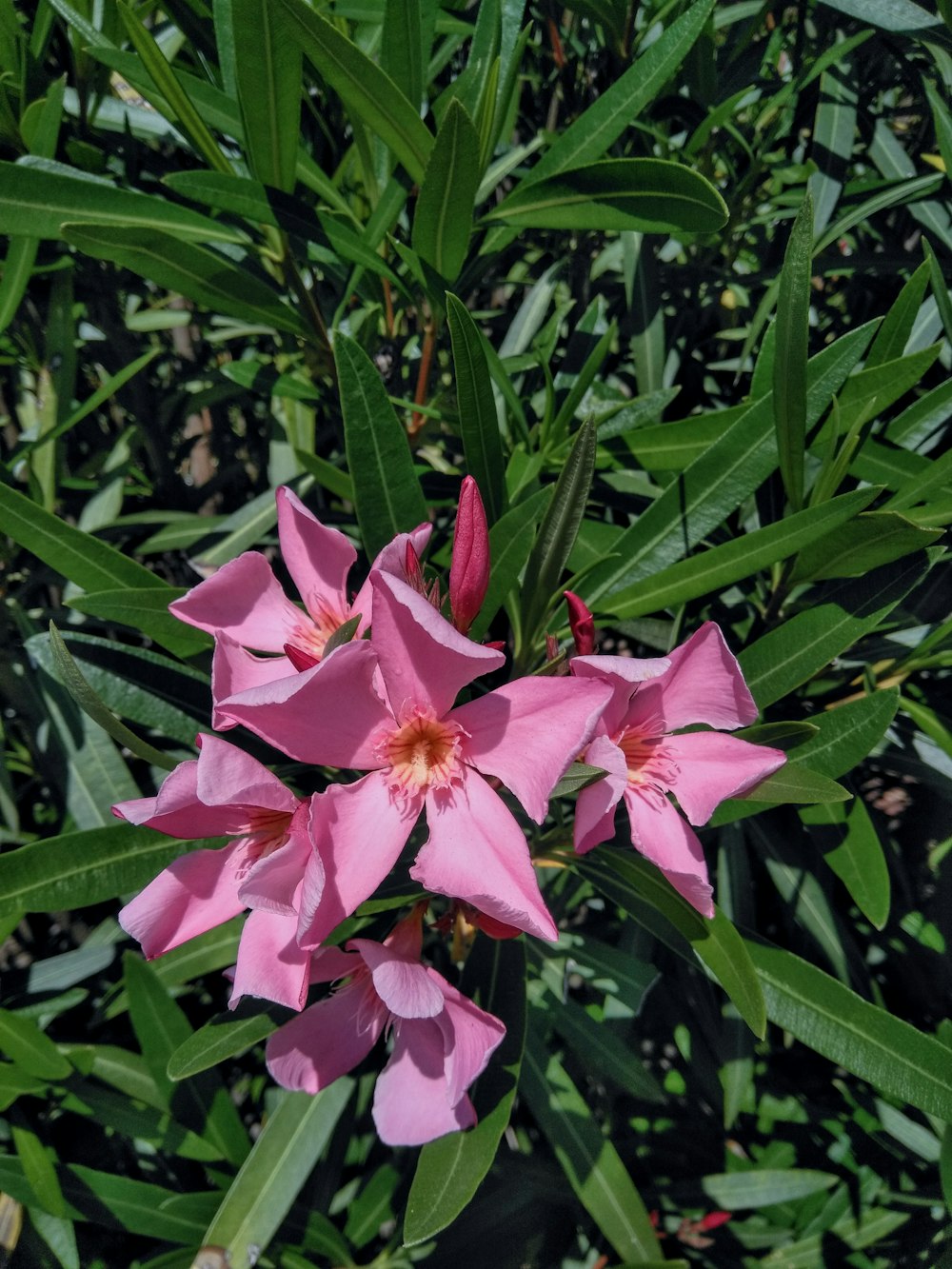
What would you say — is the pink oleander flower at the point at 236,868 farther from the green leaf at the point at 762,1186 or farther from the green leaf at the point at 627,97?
the green leaf at the point at 762,1186

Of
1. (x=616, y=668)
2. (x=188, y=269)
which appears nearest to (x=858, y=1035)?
(x=616, y=668)

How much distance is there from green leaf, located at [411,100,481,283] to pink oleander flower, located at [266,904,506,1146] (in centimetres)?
76

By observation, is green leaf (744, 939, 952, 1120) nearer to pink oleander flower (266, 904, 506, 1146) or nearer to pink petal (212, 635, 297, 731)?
pink oleander flower (266, 904, 506, 1146)

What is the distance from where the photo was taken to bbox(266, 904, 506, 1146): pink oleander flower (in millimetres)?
801

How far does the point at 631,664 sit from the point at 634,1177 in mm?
1508

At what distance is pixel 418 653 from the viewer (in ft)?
2.47

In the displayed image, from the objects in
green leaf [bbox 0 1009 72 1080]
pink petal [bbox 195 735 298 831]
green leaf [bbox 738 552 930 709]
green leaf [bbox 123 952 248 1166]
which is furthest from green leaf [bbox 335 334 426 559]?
green leaf [bbox 0 1009 72 1080]

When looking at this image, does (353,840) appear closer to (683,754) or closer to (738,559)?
(683,754)

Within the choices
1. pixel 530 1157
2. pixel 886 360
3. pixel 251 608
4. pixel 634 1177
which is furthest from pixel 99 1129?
pixel 886 360

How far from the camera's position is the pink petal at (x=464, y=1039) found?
813 millimetres

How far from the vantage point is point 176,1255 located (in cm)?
124

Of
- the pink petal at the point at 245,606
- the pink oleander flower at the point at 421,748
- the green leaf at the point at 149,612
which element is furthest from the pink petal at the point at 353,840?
the green leaf at the point at 149,612

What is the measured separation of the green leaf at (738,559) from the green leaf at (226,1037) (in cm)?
61

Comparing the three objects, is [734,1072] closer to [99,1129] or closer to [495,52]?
[99,1129]
